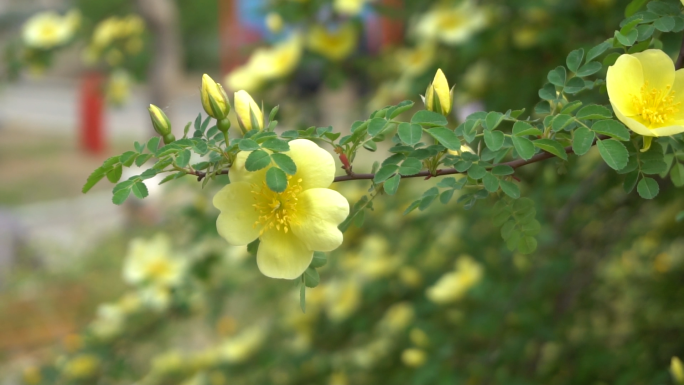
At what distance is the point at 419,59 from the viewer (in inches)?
54.5

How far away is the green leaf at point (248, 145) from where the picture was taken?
1.40ft

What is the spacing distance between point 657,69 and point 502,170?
14 cm

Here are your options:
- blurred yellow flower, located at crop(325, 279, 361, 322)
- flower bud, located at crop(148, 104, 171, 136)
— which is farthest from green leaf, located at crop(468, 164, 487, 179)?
blurred yellow flower, located at crop(325, 279, 361, 322)

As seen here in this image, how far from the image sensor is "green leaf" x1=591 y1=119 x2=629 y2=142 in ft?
1.45

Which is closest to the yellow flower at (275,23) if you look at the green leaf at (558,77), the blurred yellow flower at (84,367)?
the blurred yellow flower at (84,367)

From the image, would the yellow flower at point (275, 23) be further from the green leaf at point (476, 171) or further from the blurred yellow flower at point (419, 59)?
the green leaf at point (476, 171)

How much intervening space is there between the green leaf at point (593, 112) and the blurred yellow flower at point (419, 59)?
86 cm

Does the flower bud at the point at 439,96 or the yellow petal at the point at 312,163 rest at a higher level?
the yellow petal at the point at 312,163

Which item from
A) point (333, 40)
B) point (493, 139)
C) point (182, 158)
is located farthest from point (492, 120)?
point (333, 40)


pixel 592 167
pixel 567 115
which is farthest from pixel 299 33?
pixel 567 115

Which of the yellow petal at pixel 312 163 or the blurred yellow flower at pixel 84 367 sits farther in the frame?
the blurred yellow flower at pixel 84 367

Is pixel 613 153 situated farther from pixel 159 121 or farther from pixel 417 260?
pixel 417 260

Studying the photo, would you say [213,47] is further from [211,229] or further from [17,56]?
[211,229]

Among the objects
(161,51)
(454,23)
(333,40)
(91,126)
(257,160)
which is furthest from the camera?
(91,126)
